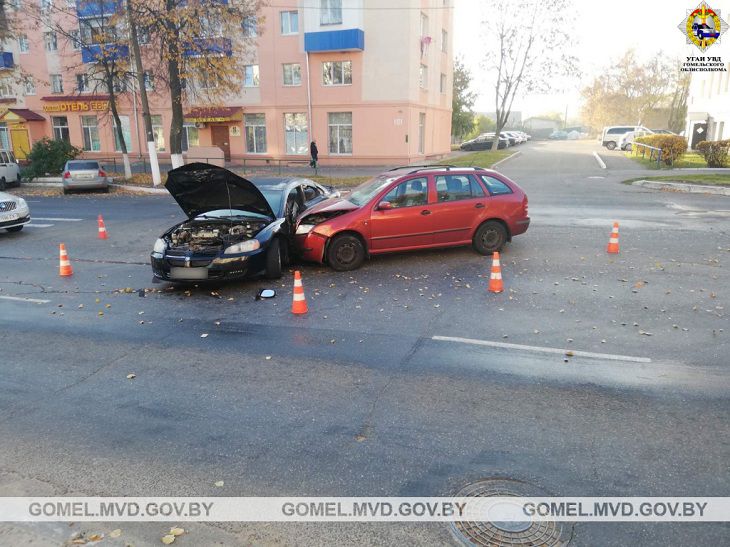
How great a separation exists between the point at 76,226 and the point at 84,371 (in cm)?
1096

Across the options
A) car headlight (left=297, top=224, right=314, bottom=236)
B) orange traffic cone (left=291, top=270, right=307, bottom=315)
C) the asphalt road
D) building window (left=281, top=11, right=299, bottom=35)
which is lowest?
the asphalt road

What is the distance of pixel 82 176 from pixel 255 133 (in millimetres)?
14217

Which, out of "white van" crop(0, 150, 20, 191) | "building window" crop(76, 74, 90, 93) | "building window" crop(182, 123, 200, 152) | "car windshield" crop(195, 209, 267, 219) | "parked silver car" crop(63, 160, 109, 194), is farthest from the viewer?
"building window" crop(182, 123, 200, 152)

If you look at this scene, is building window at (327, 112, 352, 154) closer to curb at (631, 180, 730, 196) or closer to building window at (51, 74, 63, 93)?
curb at (631, 180, 730, 196)

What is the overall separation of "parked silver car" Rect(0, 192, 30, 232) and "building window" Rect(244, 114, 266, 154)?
74.5 ft

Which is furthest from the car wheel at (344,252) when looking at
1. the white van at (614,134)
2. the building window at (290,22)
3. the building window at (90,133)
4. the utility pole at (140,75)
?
the white van at (614,134)

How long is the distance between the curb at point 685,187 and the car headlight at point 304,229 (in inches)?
624

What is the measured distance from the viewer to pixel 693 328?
6492 mm

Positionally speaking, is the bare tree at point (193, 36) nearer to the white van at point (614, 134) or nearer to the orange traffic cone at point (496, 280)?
the orange traffic cone at point (496, 280)

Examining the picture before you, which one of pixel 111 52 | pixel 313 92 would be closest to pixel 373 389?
pixel 111 52

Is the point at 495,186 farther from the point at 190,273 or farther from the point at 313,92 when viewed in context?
the point at 313,92

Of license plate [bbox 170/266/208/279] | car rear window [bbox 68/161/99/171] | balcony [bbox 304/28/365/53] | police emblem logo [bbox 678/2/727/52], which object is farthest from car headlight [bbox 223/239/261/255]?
police emblem logo [bbox 678/2/727/52]

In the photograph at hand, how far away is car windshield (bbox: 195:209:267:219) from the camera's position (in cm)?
940

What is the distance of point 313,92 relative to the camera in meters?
32.9
